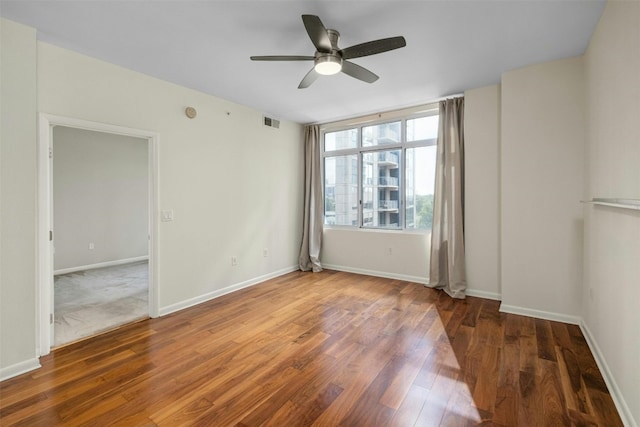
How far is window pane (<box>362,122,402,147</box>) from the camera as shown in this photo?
15.8ft

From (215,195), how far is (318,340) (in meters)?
2.40

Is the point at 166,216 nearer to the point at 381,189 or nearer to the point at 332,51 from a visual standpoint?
the point at 332,51

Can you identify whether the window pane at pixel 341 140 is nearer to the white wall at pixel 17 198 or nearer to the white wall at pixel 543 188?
the white wall at pixel 543 188

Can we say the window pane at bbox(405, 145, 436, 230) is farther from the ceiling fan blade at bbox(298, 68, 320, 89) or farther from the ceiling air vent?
the ceiling fan blade at bbox(298, 68, 320, 89)

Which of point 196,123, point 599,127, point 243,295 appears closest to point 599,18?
point 599,127

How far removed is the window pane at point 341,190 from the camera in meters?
5.32

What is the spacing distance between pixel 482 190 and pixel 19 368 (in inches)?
198

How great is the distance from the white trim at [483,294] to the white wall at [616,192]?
1.03 metres

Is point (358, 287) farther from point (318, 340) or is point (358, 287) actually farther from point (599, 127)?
point (599, 127)

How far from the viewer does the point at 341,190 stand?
17.9 feet

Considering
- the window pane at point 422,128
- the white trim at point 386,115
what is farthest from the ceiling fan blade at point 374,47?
the window pane at point 422,128

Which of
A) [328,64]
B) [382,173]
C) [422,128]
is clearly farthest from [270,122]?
[328,64]

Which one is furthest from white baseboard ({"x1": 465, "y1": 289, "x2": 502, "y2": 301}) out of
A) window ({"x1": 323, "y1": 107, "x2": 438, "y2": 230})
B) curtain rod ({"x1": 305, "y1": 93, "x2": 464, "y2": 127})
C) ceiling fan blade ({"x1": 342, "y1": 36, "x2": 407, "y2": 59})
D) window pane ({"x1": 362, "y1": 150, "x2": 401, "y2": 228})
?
ceiling fan blade ({"x1": 342, "y1": 36, "x2": 407, "y2": 59})

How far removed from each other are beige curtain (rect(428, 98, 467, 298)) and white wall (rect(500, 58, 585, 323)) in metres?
0.60
